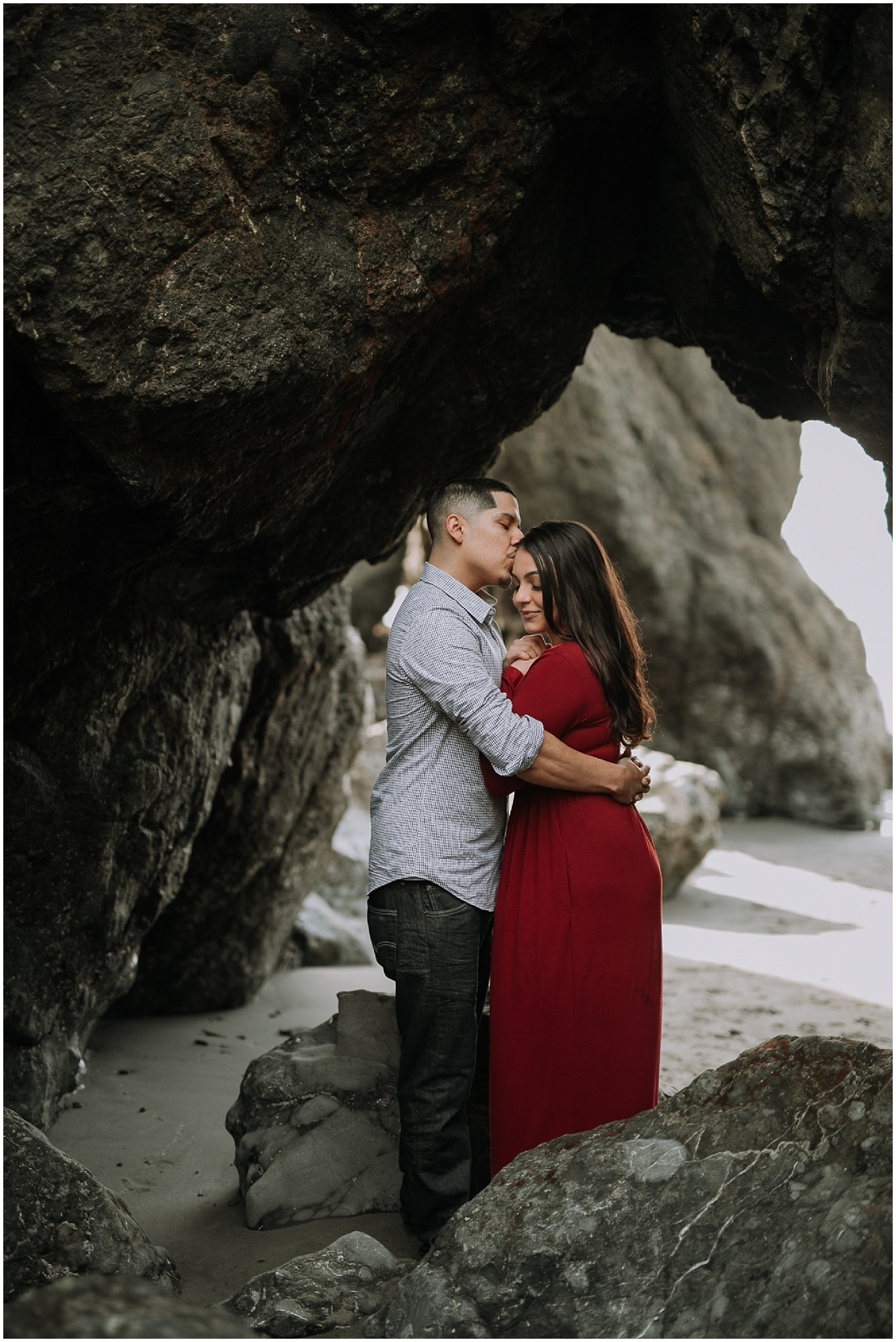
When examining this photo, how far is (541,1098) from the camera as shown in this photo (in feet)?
10.6

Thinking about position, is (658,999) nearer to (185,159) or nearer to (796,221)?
(796,221)

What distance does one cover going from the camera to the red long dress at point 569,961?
3.23 meters

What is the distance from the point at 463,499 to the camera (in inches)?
142

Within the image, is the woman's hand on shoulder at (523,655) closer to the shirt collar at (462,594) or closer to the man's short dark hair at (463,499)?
the shirt collar at (462,594)

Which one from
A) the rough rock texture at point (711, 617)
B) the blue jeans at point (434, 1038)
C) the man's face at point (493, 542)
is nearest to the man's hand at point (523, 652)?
the man's face at point (493, 542)

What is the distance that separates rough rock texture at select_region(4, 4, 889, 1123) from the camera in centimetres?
268

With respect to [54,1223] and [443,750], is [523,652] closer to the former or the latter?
[443,750]

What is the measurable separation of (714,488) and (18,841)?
1407 centimetres

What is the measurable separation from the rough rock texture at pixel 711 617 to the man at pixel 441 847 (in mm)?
11662

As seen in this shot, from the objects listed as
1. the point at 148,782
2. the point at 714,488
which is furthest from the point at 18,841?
the point at 714,488

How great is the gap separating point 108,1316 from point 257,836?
4167 mm

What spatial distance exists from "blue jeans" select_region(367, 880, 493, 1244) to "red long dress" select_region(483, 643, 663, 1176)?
98 millimetres

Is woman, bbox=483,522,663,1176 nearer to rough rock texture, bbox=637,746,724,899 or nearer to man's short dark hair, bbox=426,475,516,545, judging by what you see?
man's short dark hair, bbox=426,475,516,545

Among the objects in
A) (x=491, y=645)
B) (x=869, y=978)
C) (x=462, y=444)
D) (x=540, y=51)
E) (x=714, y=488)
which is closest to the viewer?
(x=540, y=51)
